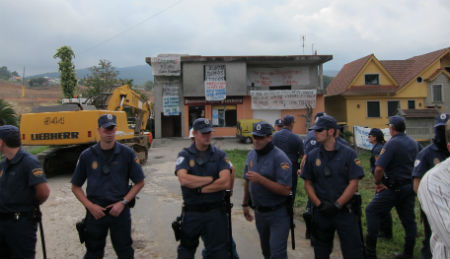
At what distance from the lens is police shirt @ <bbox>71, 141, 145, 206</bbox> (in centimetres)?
381

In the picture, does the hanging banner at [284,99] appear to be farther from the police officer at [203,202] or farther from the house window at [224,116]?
the police officer at [203,202]

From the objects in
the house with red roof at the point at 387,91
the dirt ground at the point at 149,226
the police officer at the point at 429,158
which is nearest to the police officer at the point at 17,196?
the dirt ground at the point at 149,226

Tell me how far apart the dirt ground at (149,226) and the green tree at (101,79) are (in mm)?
26370

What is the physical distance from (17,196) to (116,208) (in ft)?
3.48

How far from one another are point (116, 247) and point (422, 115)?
2103 cm

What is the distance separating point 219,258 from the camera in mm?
3736

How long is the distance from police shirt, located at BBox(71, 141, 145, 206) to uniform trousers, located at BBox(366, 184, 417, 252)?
3.28 m

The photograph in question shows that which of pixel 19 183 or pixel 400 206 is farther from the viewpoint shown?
pixel 400 206

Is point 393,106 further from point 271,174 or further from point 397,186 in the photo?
point 271,174

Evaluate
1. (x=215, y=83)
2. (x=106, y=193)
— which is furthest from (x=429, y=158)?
(x=215, y=83)

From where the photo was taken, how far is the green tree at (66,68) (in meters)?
24.7

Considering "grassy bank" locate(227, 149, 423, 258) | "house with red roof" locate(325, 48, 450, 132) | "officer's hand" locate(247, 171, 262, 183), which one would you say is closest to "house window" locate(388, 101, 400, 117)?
"house with red roof" locate(325, 48, 450, 132)

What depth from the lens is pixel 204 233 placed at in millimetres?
3805

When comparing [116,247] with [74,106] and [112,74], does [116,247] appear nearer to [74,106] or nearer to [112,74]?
[74,106]
